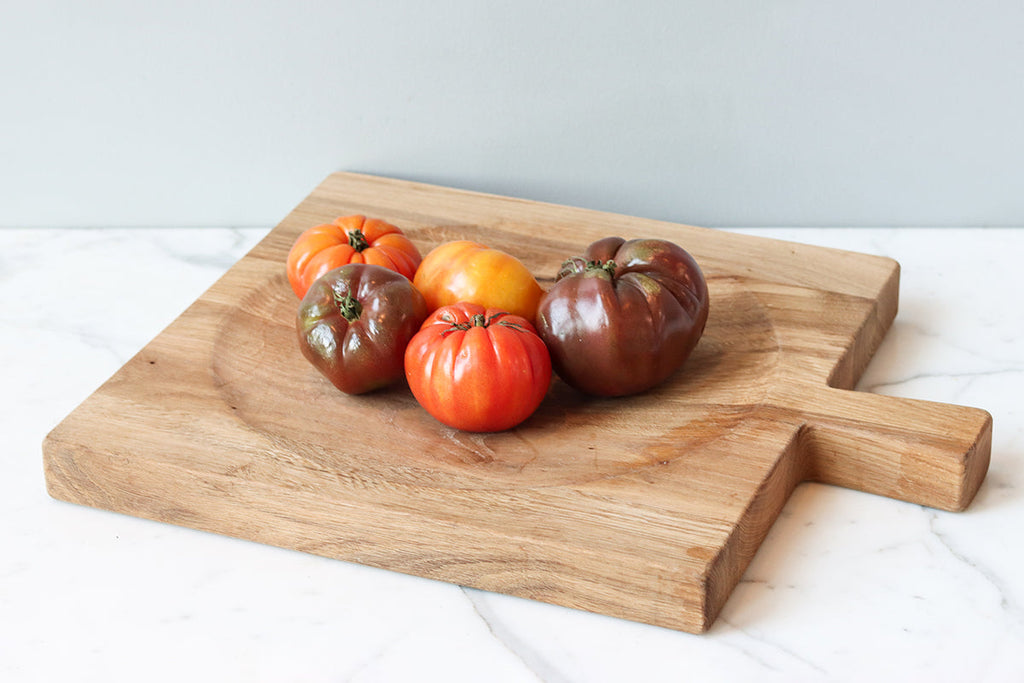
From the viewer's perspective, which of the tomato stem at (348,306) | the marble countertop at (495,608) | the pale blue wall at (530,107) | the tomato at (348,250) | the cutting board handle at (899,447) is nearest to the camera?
the marble countertop at (495,608)

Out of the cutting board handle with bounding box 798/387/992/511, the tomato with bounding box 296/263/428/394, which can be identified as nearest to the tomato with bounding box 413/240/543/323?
the tomato with bounding box 296/263/428/394

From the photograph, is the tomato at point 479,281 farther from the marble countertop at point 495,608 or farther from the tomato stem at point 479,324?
the marble countertop at point 495,608

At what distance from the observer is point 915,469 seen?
1.05 meters

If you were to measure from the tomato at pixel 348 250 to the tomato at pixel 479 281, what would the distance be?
55 millimetres

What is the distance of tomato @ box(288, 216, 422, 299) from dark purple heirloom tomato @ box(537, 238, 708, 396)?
0.66 feet

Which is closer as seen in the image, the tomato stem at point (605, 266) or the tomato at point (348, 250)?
the tomato stem at point (605, 266)

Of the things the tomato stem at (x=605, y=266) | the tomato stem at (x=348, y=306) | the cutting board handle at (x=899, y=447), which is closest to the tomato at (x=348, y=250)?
the tomato stem at (x=348, y=306)

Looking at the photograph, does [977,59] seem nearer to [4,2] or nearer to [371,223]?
[371,223]

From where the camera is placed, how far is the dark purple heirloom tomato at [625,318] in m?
1.09

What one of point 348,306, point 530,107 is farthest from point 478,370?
point 530,107

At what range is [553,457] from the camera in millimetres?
1080

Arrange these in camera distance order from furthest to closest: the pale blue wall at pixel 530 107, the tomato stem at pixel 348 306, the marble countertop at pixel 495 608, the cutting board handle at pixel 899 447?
the pale blue wall at pixel 530 107 → the tomato stem at pixel 348 306 → the cutting board handle at pixel 899 447 → the marble countertop at pixel 495 608

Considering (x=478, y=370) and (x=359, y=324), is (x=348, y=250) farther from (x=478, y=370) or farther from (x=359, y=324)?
(x=478, y=370)

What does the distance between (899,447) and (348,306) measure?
0.51 metres
